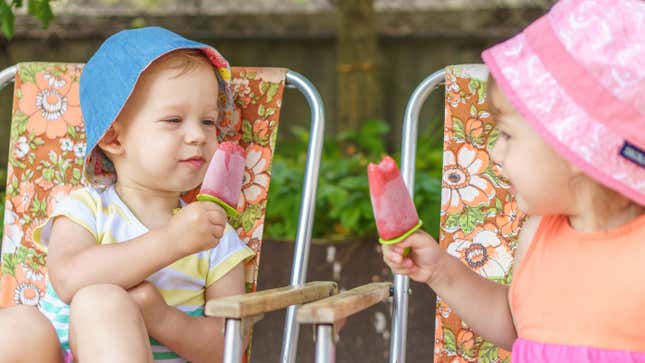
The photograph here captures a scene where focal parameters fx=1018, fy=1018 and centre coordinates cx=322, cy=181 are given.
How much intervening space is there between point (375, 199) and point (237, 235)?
2.66ft

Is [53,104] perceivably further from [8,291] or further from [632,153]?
[632,153]

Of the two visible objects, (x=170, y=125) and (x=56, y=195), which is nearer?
(x=170, y=125)

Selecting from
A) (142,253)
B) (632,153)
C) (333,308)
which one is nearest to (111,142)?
(142,253)

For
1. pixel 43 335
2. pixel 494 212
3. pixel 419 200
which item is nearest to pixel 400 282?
pixel 494 212

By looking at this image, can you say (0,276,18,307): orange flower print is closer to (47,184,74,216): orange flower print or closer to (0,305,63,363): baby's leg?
(47,184,74,216): orange flower print

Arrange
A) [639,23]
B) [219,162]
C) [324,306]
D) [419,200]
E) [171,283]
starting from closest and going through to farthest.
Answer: [639,23]
[324,306]
[219,162]
[171,283]
[419,200]

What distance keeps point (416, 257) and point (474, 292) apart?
0.59ft

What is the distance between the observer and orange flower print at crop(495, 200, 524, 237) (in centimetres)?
273

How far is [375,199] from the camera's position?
6.63 feet

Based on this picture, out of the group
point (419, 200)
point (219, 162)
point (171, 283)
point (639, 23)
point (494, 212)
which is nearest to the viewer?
point (639, 23)

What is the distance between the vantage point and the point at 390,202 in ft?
6.63

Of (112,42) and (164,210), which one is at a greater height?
(112,42)

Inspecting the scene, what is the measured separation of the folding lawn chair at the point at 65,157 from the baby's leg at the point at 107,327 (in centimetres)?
56

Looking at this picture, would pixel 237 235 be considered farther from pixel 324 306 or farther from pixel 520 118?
pixel 520 118
